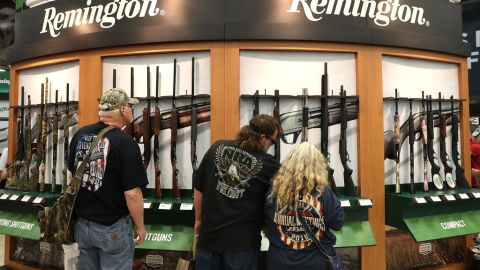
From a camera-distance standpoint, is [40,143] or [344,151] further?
[40,143]

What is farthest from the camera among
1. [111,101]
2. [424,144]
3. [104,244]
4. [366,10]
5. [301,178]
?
[424,144]

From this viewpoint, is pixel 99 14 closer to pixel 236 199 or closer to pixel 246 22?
pixel 246 22

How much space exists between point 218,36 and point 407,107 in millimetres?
2198

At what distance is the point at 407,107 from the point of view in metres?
4.29

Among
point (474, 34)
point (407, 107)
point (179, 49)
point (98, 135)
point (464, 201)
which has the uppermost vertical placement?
point (474, 34)

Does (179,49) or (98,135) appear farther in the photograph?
(179,49)

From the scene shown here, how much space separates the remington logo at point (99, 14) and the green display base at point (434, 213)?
303 centimetres

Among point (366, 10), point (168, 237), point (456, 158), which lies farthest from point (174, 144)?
point (456, 158)

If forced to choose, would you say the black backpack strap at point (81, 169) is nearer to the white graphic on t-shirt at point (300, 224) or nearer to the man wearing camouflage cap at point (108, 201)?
the man wearing camouflage cap at point (108, 201)

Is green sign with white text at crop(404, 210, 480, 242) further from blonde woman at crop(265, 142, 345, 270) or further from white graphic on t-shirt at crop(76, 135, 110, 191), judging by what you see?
white graphic on t-shirt at crop(76, 135, 110, 191)

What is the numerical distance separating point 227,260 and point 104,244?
0.69m

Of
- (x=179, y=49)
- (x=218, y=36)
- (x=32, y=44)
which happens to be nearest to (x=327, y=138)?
(x=218, y=36)

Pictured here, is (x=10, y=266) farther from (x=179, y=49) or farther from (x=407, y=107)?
(x=407, y=107)

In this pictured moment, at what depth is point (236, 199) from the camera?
227 cm
